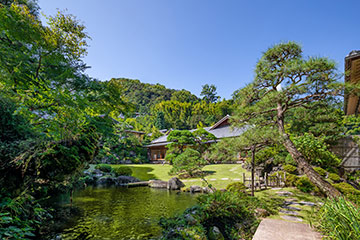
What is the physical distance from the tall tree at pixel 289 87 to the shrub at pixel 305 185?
317cm

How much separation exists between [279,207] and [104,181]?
11.3 metres

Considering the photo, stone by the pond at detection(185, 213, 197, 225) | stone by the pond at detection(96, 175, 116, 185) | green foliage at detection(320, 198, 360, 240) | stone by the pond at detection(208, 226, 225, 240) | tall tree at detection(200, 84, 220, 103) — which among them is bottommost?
stone by the pond at detection(96, 175, 116, 185)

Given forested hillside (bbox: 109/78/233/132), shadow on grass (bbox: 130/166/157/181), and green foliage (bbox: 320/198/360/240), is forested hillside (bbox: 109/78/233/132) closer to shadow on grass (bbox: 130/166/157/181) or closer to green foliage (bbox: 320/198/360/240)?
shadow on grass (bbox: 130/166/157/181)

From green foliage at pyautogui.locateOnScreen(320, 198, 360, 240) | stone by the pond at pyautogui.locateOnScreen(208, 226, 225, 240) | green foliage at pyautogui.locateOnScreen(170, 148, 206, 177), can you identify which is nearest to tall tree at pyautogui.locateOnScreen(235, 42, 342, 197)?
green foliage at pyautogui.locateOnScreen(320, 198, 360, 240)

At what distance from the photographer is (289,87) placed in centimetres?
491

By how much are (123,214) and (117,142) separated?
246cm

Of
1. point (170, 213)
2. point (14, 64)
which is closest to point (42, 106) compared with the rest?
point (14, 64)

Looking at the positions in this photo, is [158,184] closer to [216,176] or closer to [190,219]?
[216,176]

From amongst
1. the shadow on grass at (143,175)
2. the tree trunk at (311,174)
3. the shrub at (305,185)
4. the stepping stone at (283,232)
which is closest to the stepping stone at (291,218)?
the tree trunk at (311,174)

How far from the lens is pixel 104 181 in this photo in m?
12.5

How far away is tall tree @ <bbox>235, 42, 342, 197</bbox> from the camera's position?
4.55 metres

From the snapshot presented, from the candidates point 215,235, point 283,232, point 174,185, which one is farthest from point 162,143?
point 283,232

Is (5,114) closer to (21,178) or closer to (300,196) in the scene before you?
(21,178)

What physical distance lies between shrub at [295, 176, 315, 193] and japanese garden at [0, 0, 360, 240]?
0.05m
